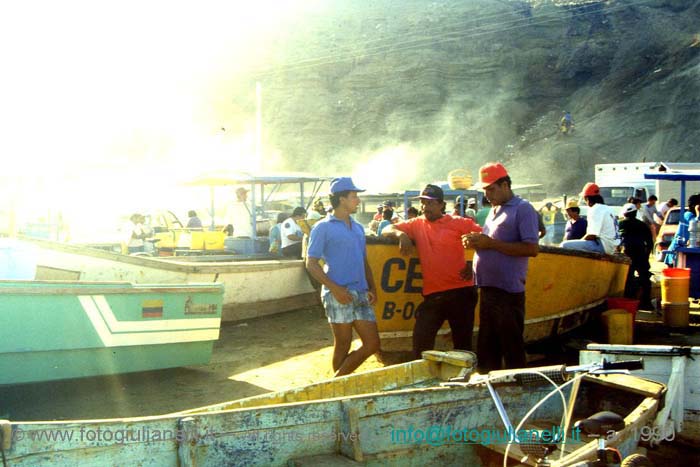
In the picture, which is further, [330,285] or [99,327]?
[99,327]

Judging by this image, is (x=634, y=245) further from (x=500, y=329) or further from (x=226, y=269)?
(x=500, y=329)

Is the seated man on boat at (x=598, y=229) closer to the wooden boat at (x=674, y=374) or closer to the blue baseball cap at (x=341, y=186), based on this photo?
the wooden boat at (x=674, y=374)

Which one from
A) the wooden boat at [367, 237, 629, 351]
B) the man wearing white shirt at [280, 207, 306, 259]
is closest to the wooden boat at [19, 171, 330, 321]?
the man wearing white shirt at [280, 207, 306, 259]

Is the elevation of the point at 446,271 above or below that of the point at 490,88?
below

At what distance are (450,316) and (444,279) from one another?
12.7 inches

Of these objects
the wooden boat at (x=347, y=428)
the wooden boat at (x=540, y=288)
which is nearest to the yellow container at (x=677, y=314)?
the wooden boat at (x=540, y=288)

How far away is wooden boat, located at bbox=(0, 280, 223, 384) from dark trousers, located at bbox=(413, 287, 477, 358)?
2.49 meters

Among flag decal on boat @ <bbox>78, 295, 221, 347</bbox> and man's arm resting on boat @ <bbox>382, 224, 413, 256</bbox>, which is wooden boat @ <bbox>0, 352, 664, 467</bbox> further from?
flag decal on boat @ <bbox>78, 295, 221, 347</bbox>

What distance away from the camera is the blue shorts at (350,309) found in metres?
6.03

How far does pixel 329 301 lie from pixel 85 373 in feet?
8.67

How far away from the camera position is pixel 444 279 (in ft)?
20.7

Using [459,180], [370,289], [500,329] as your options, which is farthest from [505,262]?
[459,180]

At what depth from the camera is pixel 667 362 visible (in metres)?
5.36

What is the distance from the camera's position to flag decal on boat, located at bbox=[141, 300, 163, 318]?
24.2ft
